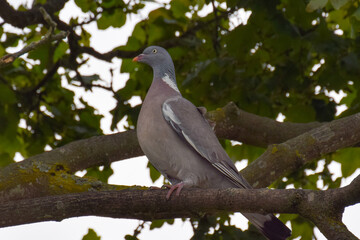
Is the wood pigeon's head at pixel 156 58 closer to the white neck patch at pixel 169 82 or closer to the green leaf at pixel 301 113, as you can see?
the white neck patch at pixel 169 82

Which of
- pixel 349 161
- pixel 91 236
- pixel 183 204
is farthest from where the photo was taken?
pixel 349 161

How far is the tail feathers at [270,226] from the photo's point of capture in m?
3.68

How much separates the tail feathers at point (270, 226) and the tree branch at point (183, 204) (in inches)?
20.7

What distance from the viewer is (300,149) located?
438 cm

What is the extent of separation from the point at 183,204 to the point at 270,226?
2.52 feet

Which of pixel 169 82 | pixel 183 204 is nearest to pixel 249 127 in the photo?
pixel 169 82

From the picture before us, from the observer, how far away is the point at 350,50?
5316mm

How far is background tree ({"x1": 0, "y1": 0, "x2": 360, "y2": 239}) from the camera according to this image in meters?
4.10

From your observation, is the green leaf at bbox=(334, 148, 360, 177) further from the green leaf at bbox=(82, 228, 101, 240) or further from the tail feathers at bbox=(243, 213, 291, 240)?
the green leaf at bbox=(82, 228, 101, 240)

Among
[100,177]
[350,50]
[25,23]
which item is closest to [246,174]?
[100,177]

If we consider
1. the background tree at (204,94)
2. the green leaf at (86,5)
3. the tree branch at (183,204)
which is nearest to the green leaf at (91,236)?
A: the background tree at (204,94)

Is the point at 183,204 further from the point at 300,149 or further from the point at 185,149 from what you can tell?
the point at 300,149

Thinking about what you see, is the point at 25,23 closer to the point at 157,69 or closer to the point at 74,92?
the point at 74,92

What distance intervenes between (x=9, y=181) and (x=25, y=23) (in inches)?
70.9
